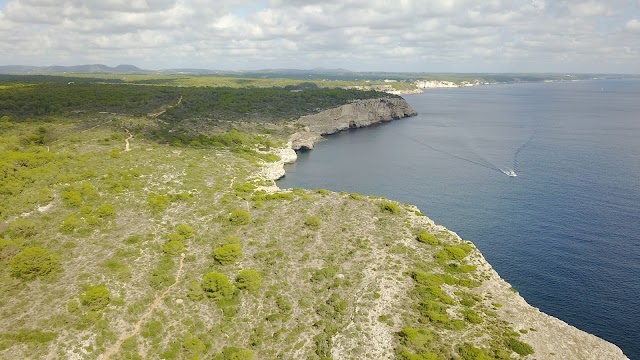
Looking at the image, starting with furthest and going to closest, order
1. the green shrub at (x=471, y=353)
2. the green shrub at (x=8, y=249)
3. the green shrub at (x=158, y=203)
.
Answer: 1. the green shrub at (x=158, y=203)
2. the green shrub at (x=8, y=249)
3. the green shrub at (x=471, y=353)

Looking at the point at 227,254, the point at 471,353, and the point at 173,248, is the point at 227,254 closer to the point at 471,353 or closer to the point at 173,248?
the point at 173,248

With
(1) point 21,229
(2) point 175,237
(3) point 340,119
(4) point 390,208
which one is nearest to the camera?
(1) point 21,229

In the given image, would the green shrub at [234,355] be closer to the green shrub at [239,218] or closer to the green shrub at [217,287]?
the green shrub at [217,287]

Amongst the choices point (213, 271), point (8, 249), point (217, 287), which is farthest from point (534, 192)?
point (8, 249)

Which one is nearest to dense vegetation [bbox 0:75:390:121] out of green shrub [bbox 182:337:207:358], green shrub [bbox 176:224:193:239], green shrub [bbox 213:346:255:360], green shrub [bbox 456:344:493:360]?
green shrub [bbox 176:224:193:239]

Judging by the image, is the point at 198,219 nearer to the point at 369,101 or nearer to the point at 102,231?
the point at 102,231

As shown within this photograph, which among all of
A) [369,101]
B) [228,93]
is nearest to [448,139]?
[369,101]

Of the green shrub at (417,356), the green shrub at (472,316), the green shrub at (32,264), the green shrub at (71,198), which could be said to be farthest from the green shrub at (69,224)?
the green shrub at (472,316)
